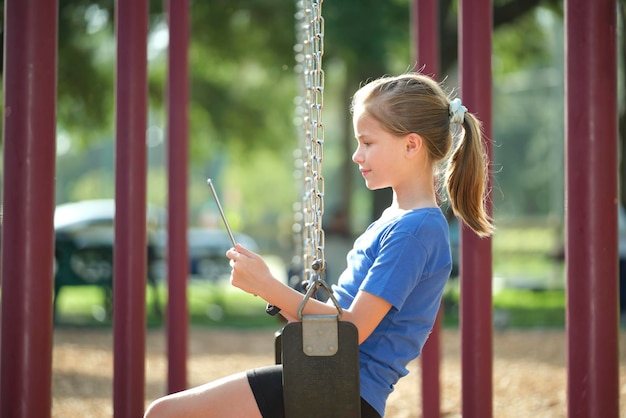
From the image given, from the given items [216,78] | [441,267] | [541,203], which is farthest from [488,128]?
[541,203]

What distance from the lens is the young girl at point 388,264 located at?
223 centimetres

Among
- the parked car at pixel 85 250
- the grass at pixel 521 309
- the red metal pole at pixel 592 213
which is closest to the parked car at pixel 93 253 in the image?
the parked car at pixel 85 250

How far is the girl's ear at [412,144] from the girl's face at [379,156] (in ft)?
0.04

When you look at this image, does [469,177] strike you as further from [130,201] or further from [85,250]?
[85,250]

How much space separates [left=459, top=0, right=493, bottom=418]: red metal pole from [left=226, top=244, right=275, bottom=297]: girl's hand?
5.04 ft

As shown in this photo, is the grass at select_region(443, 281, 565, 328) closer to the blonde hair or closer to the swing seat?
the blonde hair

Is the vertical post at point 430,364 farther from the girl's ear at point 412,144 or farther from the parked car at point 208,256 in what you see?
the parked car at point 208,256

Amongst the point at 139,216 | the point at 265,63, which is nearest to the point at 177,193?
the point at 139,216

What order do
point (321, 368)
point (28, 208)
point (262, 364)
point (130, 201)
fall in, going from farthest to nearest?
1. point (262, 364)
2. point (130, 201)
3. point (28, 208)
4. point (321, 368)

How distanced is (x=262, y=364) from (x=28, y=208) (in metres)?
4.36

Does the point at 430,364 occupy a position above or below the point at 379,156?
below

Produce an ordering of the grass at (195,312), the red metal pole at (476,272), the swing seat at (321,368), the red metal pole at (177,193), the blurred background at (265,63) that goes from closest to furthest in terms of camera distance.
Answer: the swing seat at (321,368)
the red metal pole at (476,272)
the red metal pole at (177,193)
the grass at (195,312)
the blurred background at (265,63)

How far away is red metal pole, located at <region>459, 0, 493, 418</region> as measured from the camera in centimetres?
354

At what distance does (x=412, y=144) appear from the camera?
2.43m
